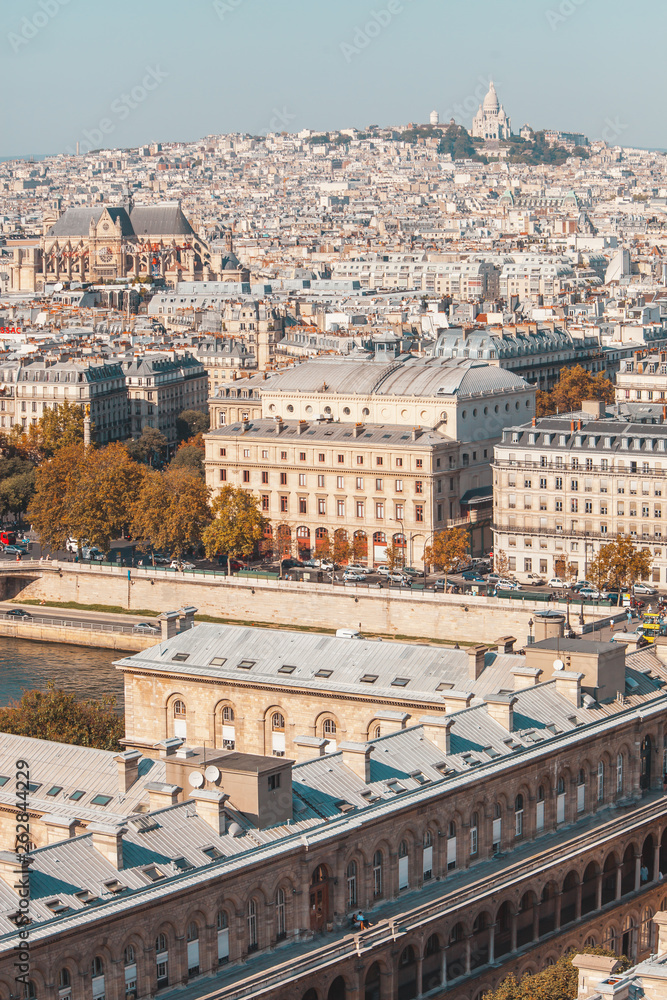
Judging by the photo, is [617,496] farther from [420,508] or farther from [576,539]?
[420,508]

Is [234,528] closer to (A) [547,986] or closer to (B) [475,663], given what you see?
(B) [475,663]

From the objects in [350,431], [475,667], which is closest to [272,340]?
[350,431]

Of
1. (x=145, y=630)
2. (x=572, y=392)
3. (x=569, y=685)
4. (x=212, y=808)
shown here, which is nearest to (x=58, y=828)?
(x=212, y=808)

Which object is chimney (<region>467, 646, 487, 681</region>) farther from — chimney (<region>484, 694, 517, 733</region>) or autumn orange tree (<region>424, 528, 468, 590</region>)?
autumn orange tree (<region>424, 528, 468, 590</region>)

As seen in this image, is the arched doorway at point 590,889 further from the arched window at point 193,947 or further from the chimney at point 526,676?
the arched window at point 193,947

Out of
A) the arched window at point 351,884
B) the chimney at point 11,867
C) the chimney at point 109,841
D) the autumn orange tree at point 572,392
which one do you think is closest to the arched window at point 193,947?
the chimney at point 109,841

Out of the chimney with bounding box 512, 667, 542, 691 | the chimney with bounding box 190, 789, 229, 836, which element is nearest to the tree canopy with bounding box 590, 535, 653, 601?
the chimney with bounding box 512, 667, 542, 691
